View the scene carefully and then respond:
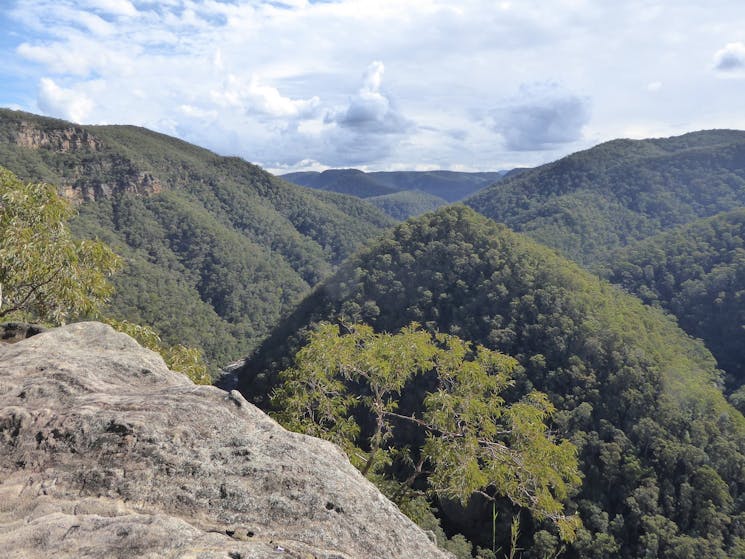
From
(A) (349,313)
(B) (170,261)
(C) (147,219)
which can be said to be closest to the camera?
(A) (349,313)

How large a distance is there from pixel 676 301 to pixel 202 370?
342 feet

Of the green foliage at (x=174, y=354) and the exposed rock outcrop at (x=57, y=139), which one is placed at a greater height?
the exposed rock outcrop at (x=57, y=139)

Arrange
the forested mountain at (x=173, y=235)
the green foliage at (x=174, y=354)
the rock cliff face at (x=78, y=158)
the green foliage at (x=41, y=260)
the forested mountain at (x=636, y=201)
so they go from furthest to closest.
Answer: the forested mountain at (x=636, y=201) → the rock cliff face at (x=78, y=158) → the forested mountain at (x=173, y=235) → the green foliage at (x=174, y=354) → the green foliage at (x=41, y=260)

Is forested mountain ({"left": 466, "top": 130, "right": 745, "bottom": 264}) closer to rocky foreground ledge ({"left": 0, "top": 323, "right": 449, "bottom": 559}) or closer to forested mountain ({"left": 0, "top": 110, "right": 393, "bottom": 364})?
forested mountain ({"left": 0, "top": 110, "right": 393, "bottom": 364})

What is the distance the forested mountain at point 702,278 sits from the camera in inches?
3268

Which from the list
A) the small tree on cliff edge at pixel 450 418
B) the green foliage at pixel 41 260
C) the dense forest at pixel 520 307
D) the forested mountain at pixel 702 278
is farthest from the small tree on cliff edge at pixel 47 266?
the forested mountain at pixel 702 278

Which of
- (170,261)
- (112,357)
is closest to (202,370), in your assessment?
(112,357)

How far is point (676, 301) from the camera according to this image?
93.1 metres

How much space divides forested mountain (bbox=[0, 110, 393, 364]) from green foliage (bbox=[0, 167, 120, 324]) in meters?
72.2

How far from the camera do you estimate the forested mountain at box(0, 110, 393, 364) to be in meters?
94.8

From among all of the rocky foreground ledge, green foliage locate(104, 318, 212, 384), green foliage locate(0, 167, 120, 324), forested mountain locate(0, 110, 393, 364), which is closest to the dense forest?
forested mountain locate(0, 110, 393, 364)

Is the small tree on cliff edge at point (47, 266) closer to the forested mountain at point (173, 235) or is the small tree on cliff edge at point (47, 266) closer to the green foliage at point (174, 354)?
the green foliage at point (174, 354)

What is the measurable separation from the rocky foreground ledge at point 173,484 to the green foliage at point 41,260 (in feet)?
16.2

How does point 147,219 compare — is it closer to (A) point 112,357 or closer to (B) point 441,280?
(B) point 441,280
